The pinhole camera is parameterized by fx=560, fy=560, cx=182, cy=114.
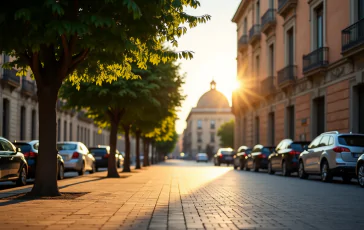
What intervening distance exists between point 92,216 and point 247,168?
25563 mm

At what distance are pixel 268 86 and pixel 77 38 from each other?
26.4 meters

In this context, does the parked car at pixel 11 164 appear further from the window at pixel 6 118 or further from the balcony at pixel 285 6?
the window at pixel 6 118

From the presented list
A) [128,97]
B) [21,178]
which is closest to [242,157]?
[128,97]

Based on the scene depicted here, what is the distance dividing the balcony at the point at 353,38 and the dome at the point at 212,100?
12837 centimetres

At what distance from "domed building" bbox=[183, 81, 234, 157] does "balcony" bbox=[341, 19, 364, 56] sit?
122m

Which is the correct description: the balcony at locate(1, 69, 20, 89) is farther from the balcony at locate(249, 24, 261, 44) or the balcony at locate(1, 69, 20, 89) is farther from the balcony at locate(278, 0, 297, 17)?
the balcony at locate(249, 24, 261, 44)

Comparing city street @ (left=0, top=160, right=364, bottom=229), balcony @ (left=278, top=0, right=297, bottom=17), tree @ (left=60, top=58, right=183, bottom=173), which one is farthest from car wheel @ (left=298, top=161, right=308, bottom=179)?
balcony @ (left=278, top=0, right=297, bottom=17)

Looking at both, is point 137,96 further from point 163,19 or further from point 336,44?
point 163,19

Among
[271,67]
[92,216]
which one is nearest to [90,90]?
[92,216]

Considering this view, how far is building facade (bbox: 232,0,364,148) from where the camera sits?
899 inches

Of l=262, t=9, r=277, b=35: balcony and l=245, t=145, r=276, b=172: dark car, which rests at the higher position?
l=262, t=9, r=277, b=35: balcony

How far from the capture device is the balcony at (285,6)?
102 feet

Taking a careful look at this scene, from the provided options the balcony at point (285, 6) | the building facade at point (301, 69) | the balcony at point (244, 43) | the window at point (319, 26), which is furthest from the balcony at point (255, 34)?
the window at point (319, 26)

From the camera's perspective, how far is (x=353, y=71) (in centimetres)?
2275
